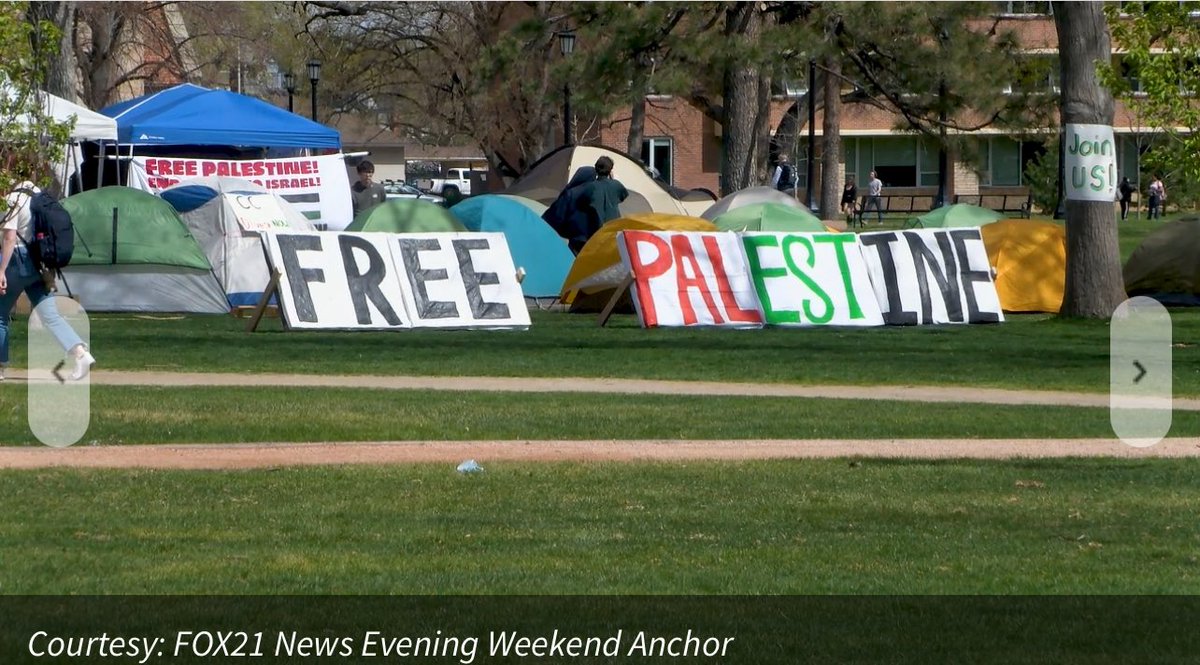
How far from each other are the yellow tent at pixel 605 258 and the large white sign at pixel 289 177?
5.58m

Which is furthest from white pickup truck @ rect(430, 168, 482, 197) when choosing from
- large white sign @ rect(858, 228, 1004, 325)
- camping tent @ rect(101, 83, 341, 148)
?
large white sign @ rect(858, 228, 1004, 325)

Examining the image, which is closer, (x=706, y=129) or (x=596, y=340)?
(x=596, y=340)

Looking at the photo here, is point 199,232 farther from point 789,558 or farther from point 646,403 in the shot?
point 789,558

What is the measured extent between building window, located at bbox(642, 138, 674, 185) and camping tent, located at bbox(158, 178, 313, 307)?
5073cm

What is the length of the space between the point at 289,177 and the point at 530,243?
200 inches

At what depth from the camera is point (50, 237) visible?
48.5 feet

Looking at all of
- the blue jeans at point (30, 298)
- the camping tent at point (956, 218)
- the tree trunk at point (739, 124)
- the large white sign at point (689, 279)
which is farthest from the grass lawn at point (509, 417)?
the tree trunk at point (739, 124)

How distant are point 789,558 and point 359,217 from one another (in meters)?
17.5

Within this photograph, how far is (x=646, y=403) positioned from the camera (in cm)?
1432

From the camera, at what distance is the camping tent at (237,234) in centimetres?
2356

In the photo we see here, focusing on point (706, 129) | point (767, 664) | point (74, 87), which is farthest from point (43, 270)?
point (706, 129)

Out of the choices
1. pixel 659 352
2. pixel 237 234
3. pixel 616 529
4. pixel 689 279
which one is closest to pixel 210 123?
pixel 237 234

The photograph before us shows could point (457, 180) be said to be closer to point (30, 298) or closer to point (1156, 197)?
point (1156, 197)

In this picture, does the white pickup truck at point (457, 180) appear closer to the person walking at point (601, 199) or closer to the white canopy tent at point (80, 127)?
the white canopy tent at point (80, 127)
